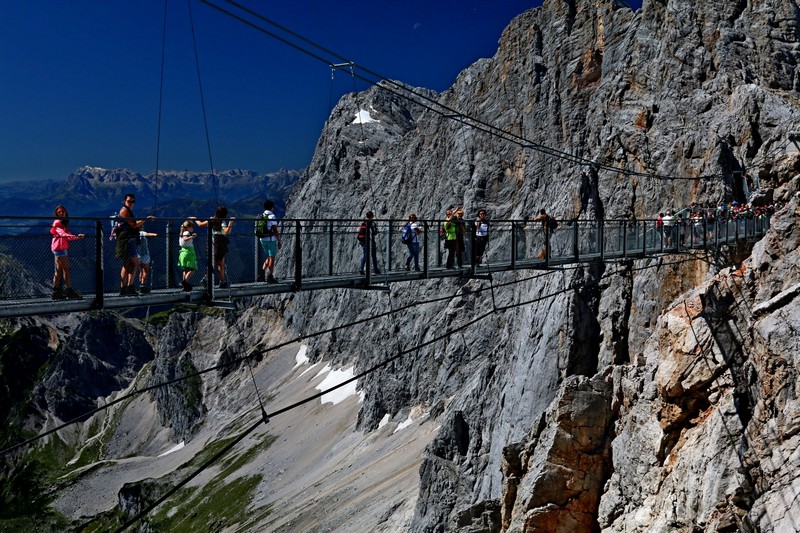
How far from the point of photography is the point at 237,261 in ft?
47.5

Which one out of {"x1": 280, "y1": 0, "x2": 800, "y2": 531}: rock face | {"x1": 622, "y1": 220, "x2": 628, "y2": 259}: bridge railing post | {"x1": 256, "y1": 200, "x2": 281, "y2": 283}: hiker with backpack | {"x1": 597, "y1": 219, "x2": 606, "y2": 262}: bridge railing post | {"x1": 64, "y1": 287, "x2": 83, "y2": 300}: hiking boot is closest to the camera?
{"x1": 64, "y1": 287, "x2": 83, "y2": 300}: hiking boot

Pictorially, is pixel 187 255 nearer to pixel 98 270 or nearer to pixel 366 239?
pixel 98 270

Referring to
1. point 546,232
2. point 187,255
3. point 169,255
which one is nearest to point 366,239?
point 187,255

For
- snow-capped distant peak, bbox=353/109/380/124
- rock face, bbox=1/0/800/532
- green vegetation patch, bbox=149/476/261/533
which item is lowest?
green vegetation patch, bbox=149/476/261/533

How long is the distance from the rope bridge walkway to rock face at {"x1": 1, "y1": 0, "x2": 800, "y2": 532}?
0.93 metres

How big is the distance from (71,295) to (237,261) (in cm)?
372

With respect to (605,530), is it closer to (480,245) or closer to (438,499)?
(480,245)

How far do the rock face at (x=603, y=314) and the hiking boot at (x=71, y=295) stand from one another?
19.6 feet

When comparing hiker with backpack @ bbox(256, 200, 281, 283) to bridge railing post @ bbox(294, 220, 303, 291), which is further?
hiker with backpack @ bbox(256, 200, 281, 283)

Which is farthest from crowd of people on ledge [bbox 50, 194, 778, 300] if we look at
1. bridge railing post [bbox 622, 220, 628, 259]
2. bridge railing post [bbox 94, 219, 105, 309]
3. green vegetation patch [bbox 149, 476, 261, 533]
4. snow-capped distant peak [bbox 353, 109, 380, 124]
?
snow-capped distant peak [bbox 353, 109, 380, 124]

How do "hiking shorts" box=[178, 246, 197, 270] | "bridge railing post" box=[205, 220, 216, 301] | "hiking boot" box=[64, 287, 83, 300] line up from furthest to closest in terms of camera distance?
"hiking shorts" box=[178, 246, 197, 270] → "bridge railing post" box=[205, 220, 216, 301] → "hiking boot" box=[64, 287, 83, 300]

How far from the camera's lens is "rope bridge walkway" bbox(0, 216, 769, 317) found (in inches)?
452

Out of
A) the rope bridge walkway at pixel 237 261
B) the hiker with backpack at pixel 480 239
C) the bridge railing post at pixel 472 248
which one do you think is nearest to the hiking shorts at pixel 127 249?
the rope bridge walkway at pixel 237 261

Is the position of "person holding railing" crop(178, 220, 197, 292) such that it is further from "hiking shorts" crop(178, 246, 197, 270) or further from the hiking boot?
the hiking boot
